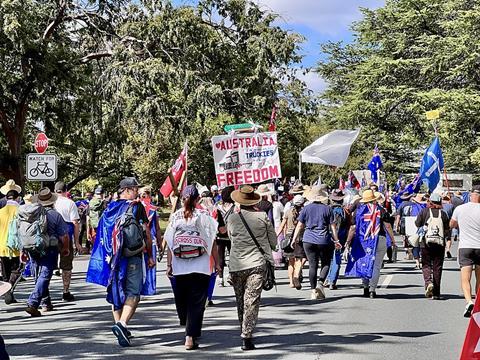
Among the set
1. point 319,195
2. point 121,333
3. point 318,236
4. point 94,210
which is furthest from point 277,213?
point 121,333

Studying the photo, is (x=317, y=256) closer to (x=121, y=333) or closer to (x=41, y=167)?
(x=121, y=333)

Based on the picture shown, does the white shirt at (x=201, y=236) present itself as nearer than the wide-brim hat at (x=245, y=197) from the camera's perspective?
Yes

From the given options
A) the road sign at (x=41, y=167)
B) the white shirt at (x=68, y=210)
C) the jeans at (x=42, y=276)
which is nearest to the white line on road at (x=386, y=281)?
the white shirt at (x=68, y=210)

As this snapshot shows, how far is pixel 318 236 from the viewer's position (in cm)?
1221

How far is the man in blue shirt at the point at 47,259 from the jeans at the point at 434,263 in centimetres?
552

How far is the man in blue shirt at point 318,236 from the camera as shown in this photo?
1223cm

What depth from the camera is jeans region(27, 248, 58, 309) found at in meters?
10.8

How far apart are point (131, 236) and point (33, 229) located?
9.48ft

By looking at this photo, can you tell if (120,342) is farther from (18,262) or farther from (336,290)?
(336,290)

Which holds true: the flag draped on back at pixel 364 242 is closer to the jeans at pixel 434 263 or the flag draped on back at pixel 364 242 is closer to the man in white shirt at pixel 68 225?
the jeans at pixel 434 263

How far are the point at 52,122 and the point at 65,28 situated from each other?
4.02 meters

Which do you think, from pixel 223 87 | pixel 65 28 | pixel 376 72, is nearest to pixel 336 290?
pixel 223 87

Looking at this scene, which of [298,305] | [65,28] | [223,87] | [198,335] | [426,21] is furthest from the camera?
[426,21]

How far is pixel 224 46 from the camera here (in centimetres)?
3006
